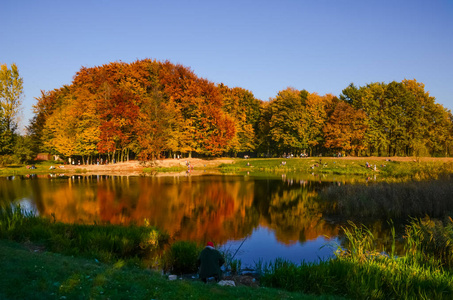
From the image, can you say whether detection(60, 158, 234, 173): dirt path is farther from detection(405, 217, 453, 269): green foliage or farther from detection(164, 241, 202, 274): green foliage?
detection(405, 217, 453, 269): green foliage

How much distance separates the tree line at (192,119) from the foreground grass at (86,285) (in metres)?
48.0

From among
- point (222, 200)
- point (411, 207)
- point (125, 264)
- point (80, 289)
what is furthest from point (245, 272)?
point (222, 200)

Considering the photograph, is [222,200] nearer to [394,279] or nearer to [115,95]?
[394,279]

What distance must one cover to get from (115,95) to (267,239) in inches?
1831

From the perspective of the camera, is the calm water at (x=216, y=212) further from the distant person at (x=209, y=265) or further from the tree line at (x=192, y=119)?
the tree line at (x=192, y=119)

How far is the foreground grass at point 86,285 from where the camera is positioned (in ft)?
20.9

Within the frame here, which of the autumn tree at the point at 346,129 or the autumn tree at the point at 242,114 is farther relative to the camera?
the autumn tree at the point at 242,114

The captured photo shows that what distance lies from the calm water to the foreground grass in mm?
4791

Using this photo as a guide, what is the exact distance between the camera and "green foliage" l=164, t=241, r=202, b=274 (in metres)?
11.1

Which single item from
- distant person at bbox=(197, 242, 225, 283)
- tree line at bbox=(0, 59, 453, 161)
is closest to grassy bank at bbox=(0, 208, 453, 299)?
distant person at bbox=(197, 242, 225, 283)

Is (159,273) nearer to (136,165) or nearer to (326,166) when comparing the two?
(326,166)

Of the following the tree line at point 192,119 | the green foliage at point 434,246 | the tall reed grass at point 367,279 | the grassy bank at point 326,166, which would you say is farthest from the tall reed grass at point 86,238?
the tree line at point 192,119

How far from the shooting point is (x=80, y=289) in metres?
6.66

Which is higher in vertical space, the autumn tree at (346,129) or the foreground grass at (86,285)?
the autumn tree at (346,129)
